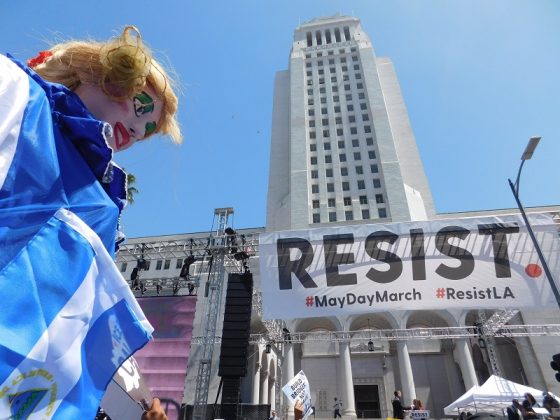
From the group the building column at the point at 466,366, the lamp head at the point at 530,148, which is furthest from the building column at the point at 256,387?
the lamp head at the point at 530,148

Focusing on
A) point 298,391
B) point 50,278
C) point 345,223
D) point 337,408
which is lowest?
point 50,278

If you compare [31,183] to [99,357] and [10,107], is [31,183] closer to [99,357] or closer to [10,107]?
[10,107]

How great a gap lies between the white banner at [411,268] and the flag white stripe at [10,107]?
935 cm

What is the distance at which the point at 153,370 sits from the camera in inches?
685

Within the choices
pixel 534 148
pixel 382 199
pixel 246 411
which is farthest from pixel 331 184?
pixel 534 148

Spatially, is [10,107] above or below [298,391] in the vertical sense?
below

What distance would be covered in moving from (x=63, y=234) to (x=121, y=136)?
0.59m

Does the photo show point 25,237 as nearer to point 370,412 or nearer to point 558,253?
point 558,253

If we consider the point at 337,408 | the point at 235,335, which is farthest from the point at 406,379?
the point at 235,335

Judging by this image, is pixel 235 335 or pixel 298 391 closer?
pixel 298 391

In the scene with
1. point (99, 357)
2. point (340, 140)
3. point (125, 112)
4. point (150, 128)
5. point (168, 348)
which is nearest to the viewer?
point (99, 357)

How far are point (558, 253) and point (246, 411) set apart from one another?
17.2 m

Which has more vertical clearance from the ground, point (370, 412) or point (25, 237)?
point (370, 412)

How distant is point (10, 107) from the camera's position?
0.71 meters
